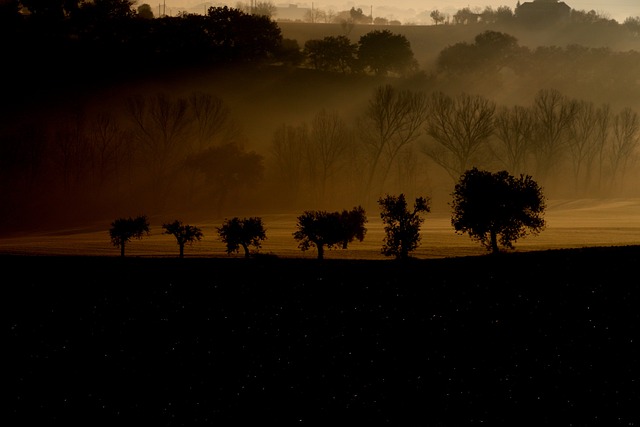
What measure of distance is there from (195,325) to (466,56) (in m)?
128

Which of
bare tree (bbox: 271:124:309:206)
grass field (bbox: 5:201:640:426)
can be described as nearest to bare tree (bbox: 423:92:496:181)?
bare tree (bbox: 271:124:309:206)

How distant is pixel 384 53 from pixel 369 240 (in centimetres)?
8533

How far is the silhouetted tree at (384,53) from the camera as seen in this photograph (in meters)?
134

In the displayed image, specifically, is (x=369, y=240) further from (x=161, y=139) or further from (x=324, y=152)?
(x=161, y=139)

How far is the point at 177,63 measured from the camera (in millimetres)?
132250

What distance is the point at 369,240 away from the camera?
54062mm

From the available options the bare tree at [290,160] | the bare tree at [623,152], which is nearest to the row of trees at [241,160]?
the bare tree at [290,160]

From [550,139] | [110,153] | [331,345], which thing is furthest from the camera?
[550,139]

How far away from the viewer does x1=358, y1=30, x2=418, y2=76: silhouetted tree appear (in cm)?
13375

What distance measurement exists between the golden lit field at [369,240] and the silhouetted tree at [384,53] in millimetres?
60013

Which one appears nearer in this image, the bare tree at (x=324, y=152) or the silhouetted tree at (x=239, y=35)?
the bare tree at (x=324, y=152)

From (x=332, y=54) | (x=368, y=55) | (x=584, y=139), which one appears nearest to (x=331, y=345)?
(x=584, y=139)

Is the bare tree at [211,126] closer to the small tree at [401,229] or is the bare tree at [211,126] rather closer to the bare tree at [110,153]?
the bare tree at [110,153]

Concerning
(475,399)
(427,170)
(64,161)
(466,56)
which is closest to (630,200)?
(427,170)
